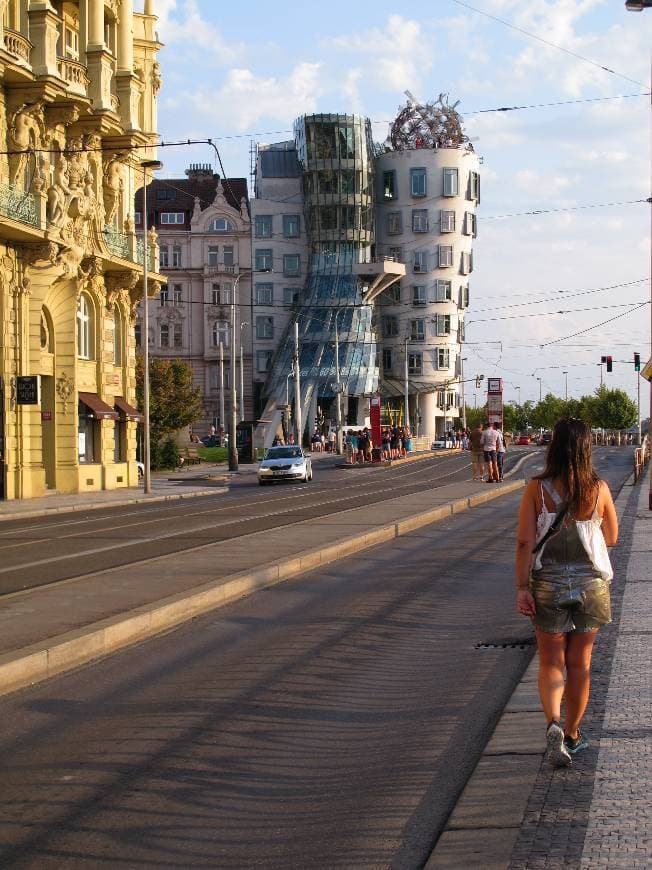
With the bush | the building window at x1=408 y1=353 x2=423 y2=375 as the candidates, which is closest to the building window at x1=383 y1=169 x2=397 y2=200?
the building window at x1=408 y1=353 x2=423 y2=375

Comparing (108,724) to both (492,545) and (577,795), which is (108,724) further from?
(492,545)

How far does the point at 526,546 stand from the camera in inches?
264

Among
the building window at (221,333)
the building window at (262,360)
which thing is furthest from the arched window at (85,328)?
the building window at (262,360)

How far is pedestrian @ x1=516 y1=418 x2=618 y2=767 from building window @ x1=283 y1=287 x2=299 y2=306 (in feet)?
359

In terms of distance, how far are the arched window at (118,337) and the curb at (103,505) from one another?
6.33 meters

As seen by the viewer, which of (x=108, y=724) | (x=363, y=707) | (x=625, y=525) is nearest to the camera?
(x=108, y=724)

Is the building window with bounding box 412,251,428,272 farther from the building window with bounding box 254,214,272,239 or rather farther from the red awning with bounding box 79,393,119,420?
the red awning with bounding box 79,393,119,420

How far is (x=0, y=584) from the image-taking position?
14953mm

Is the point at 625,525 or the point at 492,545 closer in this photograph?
the point at 492,545

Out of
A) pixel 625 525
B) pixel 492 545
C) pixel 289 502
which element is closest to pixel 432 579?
pixel 492 545

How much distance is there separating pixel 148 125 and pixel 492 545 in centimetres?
3439

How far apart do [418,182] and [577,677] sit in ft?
365

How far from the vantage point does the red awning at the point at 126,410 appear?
47.7m

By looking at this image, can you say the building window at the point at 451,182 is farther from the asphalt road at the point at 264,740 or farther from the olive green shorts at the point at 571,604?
the olive green shorts at the point at 571,604
